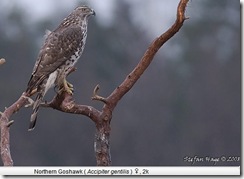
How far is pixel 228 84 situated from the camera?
127 ft

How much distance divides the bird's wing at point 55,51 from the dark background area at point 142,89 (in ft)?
67.2

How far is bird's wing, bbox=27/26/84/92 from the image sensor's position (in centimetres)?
944

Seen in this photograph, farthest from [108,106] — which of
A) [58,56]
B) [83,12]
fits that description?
[83,12]

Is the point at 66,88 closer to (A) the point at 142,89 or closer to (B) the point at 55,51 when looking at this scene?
(B) the point at 55,51

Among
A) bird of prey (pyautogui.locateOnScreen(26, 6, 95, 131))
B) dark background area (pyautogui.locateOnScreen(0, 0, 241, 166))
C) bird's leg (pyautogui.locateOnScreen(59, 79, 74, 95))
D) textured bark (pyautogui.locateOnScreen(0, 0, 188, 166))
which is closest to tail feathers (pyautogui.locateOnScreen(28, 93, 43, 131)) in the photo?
bird of prey (pyautogui.locateOnScreen(26, 6, 95, 131))

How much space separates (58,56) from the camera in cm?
973

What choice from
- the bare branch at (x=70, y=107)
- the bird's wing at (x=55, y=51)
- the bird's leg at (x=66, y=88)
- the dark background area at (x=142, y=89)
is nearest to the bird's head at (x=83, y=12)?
the bird's wing at (x=55, y=51)

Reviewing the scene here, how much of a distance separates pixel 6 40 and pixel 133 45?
4.76m

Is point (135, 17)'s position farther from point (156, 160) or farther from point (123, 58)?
point (156, 160)

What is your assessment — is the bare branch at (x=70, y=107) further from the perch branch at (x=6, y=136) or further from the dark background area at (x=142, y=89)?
the dark background area at (x=142, y=89)

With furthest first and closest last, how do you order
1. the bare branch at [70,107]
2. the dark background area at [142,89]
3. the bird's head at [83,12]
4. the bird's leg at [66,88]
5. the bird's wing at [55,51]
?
1. the dark background area at [142,89]
2. the bird's head at [83,12]
3. the bird's wing at [55,51]
4. the bird's leg at [66,88]
5. the bare branch at [70,107]

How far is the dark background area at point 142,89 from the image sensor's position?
108ft

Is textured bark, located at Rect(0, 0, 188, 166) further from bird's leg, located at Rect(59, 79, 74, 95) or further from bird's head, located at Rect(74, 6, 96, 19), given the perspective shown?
bird's head, located at Rect(74, 6, 96, 19)

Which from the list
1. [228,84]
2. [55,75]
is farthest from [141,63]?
[228,84]
